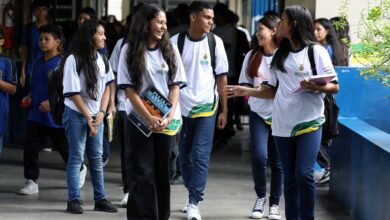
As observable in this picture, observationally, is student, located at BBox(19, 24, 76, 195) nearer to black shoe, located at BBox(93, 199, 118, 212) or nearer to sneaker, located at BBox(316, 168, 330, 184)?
black shoe, located at BBox(93, 199, 118, 212)

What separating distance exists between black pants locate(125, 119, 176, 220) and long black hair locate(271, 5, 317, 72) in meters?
1.00

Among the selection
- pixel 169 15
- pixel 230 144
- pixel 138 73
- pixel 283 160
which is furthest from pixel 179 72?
pixel 230 144

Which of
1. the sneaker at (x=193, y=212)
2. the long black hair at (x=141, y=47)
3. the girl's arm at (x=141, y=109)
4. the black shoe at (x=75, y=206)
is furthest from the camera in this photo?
the black shoe at (x=75, y=206)

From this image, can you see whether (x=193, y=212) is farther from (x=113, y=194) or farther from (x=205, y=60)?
(x=113, y=194)

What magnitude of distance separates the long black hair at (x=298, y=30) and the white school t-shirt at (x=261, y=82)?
1.31 m

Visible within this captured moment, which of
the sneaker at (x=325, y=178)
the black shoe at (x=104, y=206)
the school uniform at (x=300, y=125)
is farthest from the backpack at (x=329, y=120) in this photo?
the sneaker at (x=325, y=178)

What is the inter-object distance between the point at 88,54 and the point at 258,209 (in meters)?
2.01

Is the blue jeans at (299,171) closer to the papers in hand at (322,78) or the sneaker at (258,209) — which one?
the papers in hand at (322,78)

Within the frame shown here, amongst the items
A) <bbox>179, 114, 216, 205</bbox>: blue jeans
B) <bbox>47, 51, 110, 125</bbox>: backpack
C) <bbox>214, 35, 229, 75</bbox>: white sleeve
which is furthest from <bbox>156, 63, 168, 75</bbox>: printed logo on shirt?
<bbox>47, 51, 110, 125</bbox>: backpack

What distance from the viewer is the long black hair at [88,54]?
952 centimetres

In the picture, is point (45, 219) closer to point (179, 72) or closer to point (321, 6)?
point (179, 72)

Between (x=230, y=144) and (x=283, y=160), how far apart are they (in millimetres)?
8135

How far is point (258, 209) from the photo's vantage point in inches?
380

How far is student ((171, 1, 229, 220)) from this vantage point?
30.8 feet
